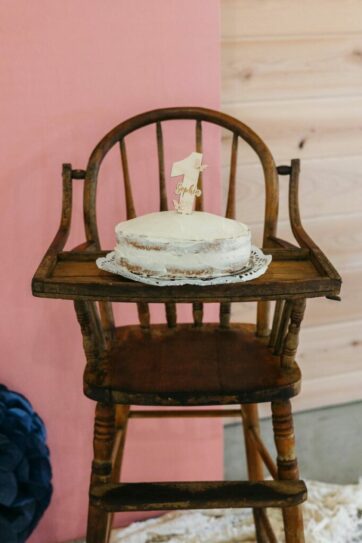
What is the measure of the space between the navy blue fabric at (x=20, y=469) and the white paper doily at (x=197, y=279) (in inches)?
20.9

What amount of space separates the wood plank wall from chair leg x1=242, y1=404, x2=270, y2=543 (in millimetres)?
393

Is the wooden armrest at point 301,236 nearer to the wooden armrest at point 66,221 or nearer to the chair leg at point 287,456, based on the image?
the chair leg at point 287,456

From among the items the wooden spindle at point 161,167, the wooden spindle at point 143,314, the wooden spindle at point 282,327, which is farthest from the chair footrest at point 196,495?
the wooden spindle at point 161,167

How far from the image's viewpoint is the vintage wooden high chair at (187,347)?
3.55 ft

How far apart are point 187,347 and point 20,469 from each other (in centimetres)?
46

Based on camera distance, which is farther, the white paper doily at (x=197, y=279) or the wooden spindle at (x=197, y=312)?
the wooden spindle at (x=197, y=312)

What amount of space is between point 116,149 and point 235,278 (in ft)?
2.12

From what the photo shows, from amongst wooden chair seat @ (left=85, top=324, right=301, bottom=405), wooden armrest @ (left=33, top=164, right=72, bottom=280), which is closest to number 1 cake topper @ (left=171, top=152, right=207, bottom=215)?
wooden armrest @ (left=33, top=164, right=72, bottom=280)

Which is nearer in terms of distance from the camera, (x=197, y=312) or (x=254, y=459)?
(x=197, y=312)

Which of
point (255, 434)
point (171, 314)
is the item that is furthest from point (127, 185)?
point (255, 434)

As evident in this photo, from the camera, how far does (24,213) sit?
1568 mm

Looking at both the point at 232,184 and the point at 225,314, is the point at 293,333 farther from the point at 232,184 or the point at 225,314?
the point at 232,184

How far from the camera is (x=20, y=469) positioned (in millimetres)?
1482

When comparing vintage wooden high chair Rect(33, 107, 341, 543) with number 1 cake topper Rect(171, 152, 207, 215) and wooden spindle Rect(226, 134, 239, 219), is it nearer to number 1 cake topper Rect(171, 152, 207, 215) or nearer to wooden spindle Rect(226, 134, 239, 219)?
wooden spindle Rect(226, 134, 239, 219)
